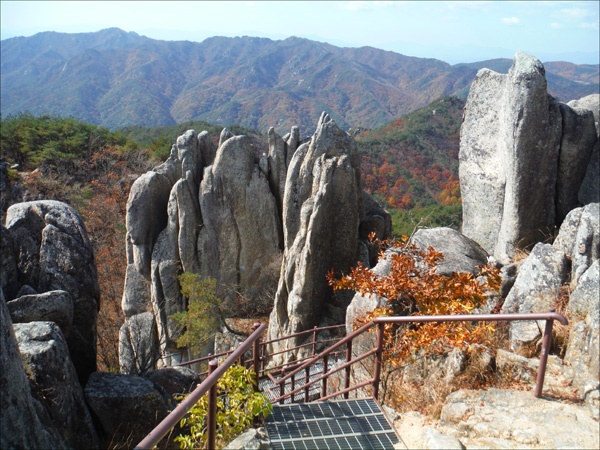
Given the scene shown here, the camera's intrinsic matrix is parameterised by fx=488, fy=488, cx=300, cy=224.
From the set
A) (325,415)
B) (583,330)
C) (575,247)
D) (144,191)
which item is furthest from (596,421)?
(144,191)

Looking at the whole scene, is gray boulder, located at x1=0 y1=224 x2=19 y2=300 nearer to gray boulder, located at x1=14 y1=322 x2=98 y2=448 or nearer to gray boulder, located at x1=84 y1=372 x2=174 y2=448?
gray boulder, located at x1=14 y1=322 x2=98 y2=448

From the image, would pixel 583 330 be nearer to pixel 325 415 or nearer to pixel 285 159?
pixel 325 415

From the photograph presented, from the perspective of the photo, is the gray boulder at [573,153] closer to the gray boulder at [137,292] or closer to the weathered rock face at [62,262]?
the weathered rock face at [62,262]

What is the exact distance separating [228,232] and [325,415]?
12.5 meters

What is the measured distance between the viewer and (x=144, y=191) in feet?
59.1

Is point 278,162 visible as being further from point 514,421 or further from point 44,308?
point 514,421

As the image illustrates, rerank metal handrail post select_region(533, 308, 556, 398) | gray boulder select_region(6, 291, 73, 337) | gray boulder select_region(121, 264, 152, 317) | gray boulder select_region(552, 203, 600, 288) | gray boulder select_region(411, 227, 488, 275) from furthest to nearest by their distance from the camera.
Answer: gray boulder select_region(121, 264, 152, 317), gray boulder select_region(411, 227, 488, 275), gray boulder select_region(552, 203, 600, 288), gray boulder select_region(6, 291, 73, 337), metal handrail post select_region(533, 308, 556, 398)

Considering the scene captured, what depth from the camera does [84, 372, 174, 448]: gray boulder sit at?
23.6 ft

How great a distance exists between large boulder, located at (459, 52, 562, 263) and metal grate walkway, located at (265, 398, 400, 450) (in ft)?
23.6

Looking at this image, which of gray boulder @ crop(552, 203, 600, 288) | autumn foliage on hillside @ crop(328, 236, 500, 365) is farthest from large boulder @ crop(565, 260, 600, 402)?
autumn foliage on hillside @ crop(328, 236, 500, 365)

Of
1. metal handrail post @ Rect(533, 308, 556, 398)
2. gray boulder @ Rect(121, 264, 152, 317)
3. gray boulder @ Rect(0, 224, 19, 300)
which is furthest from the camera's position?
gray boulder @ Rect(121, 264, 152, 317)

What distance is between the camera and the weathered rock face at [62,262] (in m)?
8.41

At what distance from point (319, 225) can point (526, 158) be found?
5.68 metres

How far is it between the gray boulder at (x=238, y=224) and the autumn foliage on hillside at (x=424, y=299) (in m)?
7.50
